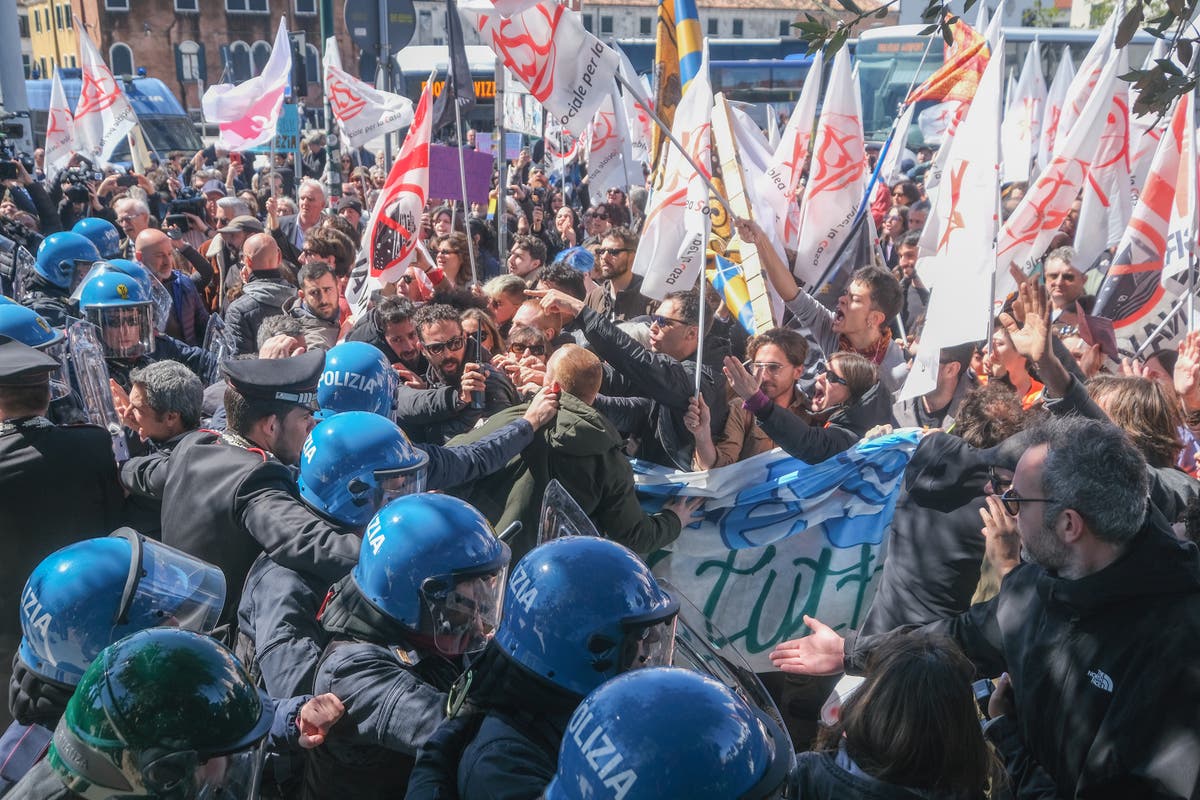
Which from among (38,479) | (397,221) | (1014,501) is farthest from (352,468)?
(397,221)

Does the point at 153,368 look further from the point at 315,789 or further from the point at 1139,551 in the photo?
the point at 1139,551

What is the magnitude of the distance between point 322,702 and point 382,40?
861 cm

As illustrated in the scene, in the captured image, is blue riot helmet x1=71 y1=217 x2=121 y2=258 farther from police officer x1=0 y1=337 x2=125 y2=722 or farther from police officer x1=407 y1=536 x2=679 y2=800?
police officer x1=407 y1=536 x2=679 y2=800

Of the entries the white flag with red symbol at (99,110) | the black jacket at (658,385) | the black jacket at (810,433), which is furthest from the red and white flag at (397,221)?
the white flag with red symbol at (99,110)

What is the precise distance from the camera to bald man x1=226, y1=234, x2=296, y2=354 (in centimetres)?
655

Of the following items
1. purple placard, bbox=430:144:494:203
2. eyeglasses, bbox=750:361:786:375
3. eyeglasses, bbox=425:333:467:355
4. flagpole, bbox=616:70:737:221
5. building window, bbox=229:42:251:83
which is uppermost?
building window, bbox=229:42:251:83

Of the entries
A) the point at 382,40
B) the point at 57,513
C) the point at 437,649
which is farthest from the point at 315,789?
the point at 382,40

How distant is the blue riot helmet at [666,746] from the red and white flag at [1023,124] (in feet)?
25.7

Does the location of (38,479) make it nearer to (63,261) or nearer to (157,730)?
(157,730)

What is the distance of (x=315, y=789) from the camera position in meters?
2.45

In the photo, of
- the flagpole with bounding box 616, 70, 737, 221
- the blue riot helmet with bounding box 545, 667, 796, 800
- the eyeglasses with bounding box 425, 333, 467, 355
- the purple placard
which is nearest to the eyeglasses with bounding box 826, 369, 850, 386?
the flagpole with bounding box 616, 70, 737, 221

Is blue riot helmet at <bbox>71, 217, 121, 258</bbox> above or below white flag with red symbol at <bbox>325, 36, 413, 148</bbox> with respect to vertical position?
below

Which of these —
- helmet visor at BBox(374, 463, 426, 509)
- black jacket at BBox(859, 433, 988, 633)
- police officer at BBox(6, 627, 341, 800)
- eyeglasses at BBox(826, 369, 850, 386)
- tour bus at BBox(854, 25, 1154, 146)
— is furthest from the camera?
tour bus at BBox(854, 25, 1154, 146)

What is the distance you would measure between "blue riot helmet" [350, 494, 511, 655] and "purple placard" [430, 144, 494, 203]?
6.05 meters
